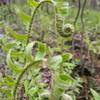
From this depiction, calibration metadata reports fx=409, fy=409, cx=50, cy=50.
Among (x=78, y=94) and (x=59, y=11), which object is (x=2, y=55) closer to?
(x=78, y=94)

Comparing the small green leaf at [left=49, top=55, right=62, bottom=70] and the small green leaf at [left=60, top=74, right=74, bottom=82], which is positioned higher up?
the small green leaf at [left=49, top=55, right=62, bottom=70]

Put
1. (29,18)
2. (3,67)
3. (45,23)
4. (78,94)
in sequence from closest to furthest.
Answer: (29,18) → (3,67) → (78,94) → (45,23)

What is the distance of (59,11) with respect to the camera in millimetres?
1365

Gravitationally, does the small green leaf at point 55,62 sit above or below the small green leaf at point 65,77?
above

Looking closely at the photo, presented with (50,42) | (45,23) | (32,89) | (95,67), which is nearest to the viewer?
(32,89)

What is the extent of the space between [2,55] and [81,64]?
103 cm

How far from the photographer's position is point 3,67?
9.09 feet

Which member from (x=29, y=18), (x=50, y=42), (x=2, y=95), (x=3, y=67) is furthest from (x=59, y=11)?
(x=50, y=42)

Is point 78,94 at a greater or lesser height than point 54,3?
lesser

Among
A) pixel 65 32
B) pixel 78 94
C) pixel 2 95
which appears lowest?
pixel 78 94

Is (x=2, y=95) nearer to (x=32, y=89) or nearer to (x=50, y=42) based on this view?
(x=32, y=89)

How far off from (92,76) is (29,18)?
223 cm

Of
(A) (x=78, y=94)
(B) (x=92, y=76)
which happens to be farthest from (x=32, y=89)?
(B) (x=92, y=76)

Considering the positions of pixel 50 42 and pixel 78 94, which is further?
pixel 50 42
